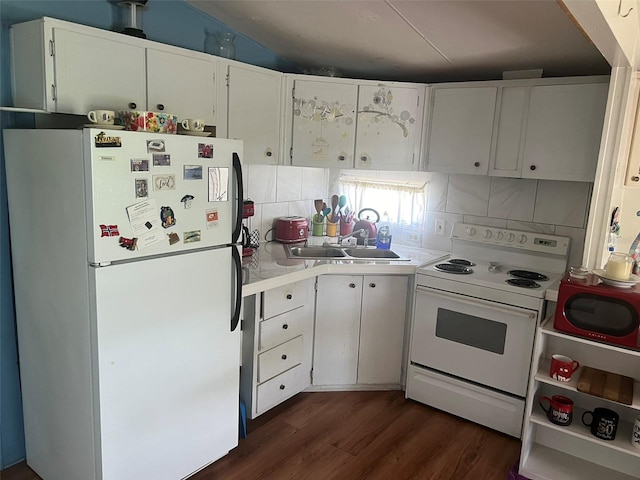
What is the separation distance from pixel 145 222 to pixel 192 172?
0.31 meters

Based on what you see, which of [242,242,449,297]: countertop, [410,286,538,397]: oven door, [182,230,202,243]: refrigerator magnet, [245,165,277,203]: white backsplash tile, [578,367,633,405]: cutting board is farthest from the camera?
[245,165,277,203]: white backsplash tile

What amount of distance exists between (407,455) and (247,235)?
159cm

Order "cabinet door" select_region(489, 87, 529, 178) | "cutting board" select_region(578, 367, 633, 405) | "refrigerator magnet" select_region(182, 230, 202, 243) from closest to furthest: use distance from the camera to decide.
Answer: "refrigerator magnet" select_region(182, 230, 202, 243)
"cutting board" select_region(578, 367, 633, 405)
"cabinet door" select_region(489, 87, 529, 178)

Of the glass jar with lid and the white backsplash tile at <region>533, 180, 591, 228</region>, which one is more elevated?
the white backsplash tile at <region>533, 180, 591, 228</region>

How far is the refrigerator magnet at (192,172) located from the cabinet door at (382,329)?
4.58 feet

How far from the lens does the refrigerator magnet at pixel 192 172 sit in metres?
2.06

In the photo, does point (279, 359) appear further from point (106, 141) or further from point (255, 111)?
point (106, 141)

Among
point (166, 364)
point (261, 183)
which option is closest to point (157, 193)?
point (166, 364)

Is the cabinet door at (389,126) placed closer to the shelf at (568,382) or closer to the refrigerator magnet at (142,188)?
the shelf at (568,382)

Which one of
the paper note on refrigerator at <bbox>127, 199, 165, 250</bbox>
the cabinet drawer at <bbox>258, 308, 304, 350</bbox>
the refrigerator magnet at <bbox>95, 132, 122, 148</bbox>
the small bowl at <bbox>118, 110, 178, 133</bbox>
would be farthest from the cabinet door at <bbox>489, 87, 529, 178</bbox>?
the refrigerator magnet at <bbox>95, 132, 122, 148</bbox>

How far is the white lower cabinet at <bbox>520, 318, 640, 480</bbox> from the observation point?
2.42m

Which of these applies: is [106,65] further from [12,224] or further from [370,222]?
[370,222]

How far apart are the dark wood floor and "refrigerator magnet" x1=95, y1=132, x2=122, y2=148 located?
164 centimetres

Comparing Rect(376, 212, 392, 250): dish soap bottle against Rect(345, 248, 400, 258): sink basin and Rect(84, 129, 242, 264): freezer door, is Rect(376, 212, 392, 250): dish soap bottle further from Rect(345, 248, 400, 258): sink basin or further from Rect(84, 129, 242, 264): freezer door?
Rect(84, 129, 242, 264): freezer door
